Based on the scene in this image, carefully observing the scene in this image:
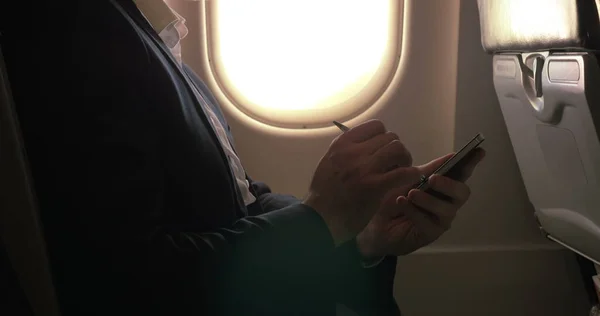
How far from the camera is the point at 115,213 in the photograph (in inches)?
23.4

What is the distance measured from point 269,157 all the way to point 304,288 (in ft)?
2.69

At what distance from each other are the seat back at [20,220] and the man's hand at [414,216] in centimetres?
46

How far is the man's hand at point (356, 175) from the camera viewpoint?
702 mm

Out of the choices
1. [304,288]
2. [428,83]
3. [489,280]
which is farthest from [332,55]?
[304,288]

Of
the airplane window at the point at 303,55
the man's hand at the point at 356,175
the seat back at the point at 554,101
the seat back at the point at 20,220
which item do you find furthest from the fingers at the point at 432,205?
the airplane window at the point at 303,55

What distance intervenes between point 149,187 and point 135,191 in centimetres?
2

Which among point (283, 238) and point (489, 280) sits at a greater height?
point (283, 238)

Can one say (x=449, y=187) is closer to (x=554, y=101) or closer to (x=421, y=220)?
(x=421, y=220)

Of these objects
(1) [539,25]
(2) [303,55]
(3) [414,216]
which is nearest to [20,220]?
(3) [414,216]

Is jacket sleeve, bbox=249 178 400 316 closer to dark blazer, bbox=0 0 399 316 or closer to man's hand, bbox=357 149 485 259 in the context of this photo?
man's hand, bbox=357 149 485 259

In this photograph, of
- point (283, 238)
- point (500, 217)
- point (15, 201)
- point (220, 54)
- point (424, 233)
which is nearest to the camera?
point (15, 201)

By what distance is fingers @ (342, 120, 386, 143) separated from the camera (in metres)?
0.72

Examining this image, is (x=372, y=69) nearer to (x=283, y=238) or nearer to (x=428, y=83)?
(x=428, y=83)

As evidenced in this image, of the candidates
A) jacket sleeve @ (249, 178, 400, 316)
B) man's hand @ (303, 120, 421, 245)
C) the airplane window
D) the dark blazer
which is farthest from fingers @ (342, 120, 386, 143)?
the airplane window
